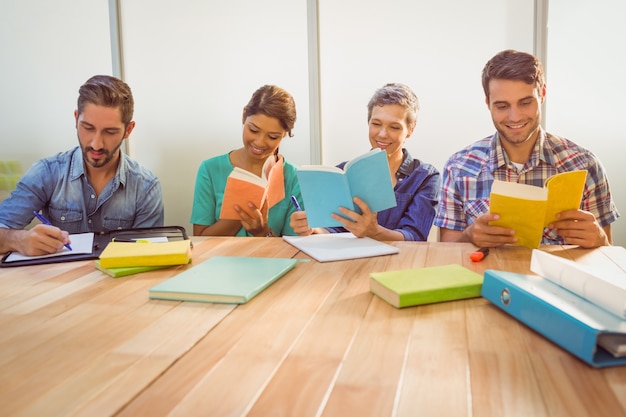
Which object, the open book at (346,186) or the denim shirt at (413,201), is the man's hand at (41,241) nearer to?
the open book at (346,186)

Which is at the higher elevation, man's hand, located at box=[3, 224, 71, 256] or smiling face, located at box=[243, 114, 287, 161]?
smiling face, located at box=[243, 114, 287, 161]

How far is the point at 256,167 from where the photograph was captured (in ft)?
8.13

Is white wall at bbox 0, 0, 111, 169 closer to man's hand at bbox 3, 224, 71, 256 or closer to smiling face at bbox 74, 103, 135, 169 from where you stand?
smiling face at bbox 74, 103, 135, 169

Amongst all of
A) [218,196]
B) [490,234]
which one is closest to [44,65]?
[218,196]

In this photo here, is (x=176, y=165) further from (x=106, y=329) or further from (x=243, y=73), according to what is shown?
(x=106, y=329)

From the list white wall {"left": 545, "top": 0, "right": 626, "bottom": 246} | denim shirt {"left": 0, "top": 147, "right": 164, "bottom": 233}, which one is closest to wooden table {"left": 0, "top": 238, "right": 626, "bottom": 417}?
denim shirt {"left": 0, "top": 147, "right": 164, "bottom": 233}

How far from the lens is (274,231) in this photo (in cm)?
239

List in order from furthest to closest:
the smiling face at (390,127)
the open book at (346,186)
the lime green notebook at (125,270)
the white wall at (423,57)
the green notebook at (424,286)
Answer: the white wall at (423,57) → the smiling face at (390,127) → the open book at (346,186) → the lime green notebook at (125,270) → the green notebook at (424,286)

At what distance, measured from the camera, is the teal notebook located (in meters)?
1.07

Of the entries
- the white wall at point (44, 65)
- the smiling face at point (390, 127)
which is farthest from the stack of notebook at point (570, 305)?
the white wall at point (44, 65)

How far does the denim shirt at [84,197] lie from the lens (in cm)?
215

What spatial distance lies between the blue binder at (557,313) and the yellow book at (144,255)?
742 mm

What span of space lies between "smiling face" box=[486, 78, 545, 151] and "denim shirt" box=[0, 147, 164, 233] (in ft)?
4.62

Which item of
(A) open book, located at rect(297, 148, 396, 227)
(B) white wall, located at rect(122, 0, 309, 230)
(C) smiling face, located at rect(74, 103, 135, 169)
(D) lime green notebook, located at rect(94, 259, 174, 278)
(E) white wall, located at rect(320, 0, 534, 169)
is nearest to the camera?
(D) lime green notebook, located at rect(94, 259, 174, 278)
